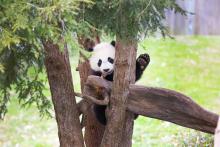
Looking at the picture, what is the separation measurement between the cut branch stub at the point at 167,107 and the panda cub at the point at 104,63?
232mm

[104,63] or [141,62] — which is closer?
[141,62]

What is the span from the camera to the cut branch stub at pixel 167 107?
2.29 m

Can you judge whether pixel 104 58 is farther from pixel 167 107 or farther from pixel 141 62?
pixel 167 107

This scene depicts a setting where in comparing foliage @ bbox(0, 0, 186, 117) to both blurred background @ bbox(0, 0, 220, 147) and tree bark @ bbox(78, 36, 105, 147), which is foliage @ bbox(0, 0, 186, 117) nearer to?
tree bark @ bbox(78, 36, 105, 147)

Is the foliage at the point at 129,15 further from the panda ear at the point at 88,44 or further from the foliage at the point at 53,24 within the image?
the panda ear at the point at 88,44

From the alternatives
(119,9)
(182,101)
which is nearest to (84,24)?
(119,9)

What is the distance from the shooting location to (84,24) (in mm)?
1825

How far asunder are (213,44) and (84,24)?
6.58 meters

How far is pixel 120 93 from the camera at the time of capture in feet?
8.33

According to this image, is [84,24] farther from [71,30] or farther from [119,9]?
[119,9]

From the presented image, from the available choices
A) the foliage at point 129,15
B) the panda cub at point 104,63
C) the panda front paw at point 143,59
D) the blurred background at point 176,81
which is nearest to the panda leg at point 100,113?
the panda cub at point 104,63

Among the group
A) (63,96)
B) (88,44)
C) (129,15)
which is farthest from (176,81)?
(129,15)

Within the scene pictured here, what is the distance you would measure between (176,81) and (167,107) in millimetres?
4276

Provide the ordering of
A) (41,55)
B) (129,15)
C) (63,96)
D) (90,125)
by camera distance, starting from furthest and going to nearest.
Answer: (90,125) < (63,96) < (41,55) < (129,15)
